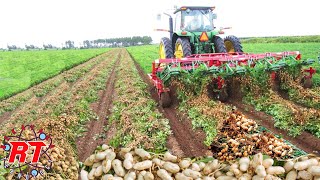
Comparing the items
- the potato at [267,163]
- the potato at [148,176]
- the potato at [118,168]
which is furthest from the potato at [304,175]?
the potato at [118,168]

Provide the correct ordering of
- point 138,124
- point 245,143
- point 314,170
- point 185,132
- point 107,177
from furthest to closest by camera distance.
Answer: point 138,124 < point 185,132 < point 245,143 < point 107,177 < point 314,170

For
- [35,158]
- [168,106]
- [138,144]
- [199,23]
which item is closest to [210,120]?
[138,144]

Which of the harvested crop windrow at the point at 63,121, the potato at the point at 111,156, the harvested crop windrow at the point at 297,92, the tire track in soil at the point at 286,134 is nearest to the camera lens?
the potato at the point at 111,156

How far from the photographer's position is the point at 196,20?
13.4 meters

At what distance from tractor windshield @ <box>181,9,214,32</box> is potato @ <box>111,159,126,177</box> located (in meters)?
10.6

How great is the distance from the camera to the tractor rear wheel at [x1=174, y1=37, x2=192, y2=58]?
38.3ft

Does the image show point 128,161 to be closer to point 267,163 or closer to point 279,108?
point 267,163

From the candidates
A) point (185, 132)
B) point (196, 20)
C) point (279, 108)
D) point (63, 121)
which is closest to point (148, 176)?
point (185, 132)

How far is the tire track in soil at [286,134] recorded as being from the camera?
663 cm

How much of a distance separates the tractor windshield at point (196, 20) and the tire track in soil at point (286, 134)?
4729mm

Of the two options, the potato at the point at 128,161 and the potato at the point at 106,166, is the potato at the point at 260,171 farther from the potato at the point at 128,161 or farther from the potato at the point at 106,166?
the potato at the point at 106,166

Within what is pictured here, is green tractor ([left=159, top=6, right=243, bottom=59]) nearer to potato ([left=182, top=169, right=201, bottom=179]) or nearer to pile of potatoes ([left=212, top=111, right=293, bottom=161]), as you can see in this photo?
pile of potatoes ([left=212, top=111, right=293, bottom=161])

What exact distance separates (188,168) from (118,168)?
0.77m

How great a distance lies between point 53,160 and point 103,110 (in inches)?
233
